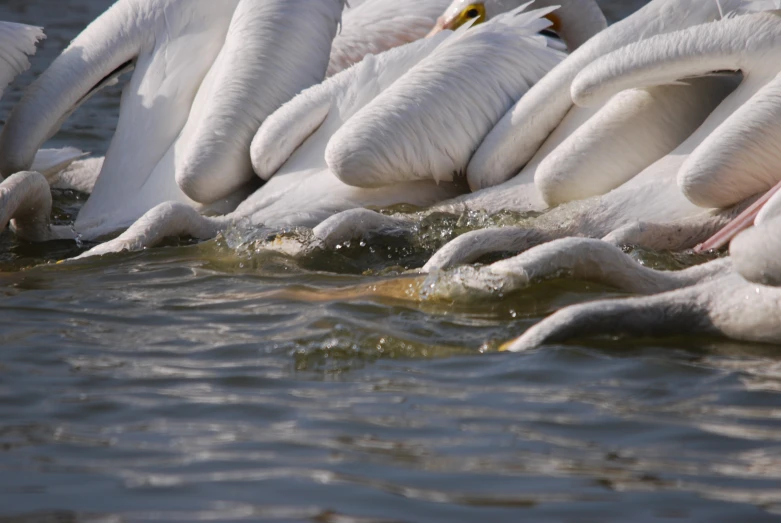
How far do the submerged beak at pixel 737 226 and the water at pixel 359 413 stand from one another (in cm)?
22

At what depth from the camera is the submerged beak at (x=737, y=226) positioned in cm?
410

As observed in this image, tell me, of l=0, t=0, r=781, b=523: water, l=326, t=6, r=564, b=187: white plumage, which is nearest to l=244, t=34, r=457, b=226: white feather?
l=326, t=6, r=564, b=187: white plumage

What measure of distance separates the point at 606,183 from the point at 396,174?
3.06ft

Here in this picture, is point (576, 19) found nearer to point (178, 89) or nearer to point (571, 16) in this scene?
point (571, 16)

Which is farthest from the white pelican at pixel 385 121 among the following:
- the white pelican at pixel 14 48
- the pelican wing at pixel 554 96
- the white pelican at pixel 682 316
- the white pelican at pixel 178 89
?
the white pelican at pixel 682 316

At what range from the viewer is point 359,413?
9.23ft

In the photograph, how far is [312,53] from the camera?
18.7 feet

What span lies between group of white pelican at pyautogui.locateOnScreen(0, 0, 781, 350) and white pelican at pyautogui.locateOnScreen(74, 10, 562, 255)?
0.03 feet

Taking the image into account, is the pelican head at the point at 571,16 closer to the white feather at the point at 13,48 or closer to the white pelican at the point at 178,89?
the white pelican at the point at 178,89

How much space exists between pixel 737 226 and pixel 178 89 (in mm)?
2957

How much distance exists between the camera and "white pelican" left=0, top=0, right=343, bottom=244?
550 centimetres

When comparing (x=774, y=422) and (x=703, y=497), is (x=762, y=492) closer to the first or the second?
(x=703, y=497)

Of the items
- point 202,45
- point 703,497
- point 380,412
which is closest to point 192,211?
point 202,45

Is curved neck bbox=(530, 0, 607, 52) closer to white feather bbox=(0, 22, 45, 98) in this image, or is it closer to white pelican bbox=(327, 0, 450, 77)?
white pelican bbox=(327, 0, 450, 77)
